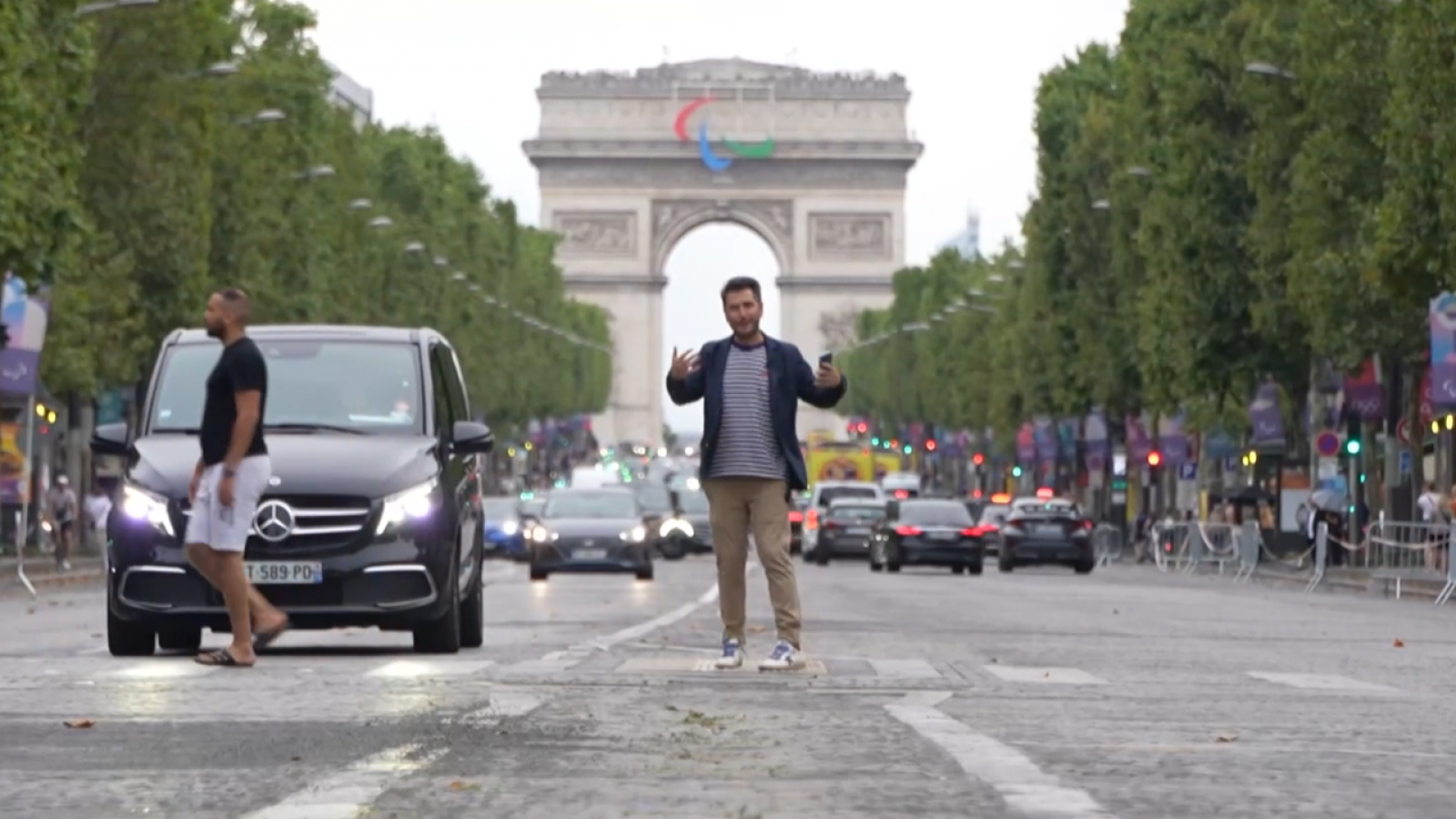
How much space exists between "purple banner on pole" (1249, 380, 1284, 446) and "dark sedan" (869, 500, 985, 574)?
643 centimetres

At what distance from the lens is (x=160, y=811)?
805cm

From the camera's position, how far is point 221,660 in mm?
15711

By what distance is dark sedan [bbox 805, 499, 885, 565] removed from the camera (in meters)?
67.3

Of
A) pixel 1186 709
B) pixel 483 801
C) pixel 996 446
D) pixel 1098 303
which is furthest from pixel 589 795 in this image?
pixel 996 446

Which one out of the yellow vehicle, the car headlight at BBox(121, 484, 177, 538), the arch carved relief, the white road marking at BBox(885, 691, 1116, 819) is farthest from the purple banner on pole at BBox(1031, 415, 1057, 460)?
the white road marking at BBox(885, 691, 1116, 819)

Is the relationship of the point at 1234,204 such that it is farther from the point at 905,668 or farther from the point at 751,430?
the point at 751,430

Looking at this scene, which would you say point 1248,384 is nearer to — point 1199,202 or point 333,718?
point 1199,202

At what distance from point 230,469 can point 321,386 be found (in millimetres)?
2452

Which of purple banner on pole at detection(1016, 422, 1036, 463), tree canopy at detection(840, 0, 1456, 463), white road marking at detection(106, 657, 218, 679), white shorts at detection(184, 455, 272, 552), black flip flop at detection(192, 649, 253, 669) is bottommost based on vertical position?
white road marking at detection(106, 657, 218, 679)

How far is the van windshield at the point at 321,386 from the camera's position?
1781 cm

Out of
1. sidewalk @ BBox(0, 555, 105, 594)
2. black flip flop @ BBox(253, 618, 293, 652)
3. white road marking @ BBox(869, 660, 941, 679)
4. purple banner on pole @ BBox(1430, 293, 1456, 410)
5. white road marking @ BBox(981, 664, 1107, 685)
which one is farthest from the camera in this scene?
sidewalk @ BBox(0, 555, 105, 594)

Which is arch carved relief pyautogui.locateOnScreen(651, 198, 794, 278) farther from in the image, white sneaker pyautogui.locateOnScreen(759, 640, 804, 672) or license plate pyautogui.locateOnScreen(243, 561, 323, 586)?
white sneaker pyautogui.locateOnScreen(759, 640, 804, 672)

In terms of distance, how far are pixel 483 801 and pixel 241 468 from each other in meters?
7.41

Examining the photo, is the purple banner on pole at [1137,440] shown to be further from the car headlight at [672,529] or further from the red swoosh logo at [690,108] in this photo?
the red swoosh logo at [690,108]
